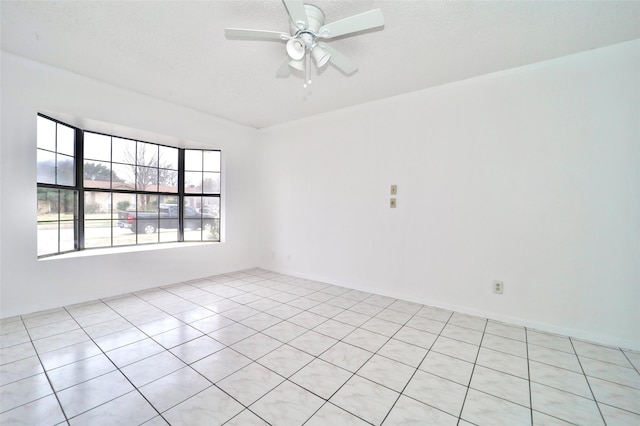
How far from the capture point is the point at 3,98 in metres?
2.59

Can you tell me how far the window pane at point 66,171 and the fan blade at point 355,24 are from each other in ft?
11.2

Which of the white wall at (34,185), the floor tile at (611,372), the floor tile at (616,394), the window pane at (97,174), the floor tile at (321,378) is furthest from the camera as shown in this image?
the window pane at (97,174)

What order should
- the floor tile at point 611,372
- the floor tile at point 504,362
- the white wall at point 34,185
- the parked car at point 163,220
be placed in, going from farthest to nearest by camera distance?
1. the parked car at point 163,220
2. the white wall at point 34,185
3. the floor tile at point 504,362
4. the floor tile at point 611,372

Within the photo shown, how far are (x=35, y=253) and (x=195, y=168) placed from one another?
2268mm

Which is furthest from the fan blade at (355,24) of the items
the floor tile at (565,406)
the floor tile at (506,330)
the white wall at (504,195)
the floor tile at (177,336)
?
the floor tile at (506,330)

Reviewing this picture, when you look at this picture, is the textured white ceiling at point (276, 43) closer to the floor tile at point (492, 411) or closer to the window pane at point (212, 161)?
the window pane at point (212, 161)

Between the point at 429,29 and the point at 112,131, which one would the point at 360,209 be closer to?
the point at 429,29

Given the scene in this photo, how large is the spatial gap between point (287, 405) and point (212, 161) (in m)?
4.00

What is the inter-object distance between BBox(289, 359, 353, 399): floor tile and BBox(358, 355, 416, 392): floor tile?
→ 0.15 m

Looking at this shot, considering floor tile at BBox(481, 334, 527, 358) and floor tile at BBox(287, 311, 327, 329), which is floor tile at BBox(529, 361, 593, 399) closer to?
floor tile at BBox(481, 334, 527, 358)

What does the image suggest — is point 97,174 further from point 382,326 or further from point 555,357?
point 555,357

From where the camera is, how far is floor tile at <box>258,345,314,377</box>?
78.3 inches

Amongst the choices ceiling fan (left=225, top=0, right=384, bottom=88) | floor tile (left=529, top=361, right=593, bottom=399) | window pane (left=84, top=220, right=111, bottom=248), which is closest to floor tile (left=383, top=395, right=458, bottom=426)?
floor tile (left=529, top=361, right=593, bottom=399)

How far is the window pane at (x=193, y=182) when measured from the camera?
4492 mm
